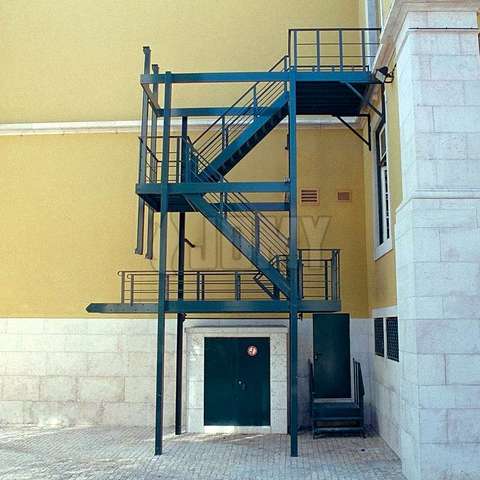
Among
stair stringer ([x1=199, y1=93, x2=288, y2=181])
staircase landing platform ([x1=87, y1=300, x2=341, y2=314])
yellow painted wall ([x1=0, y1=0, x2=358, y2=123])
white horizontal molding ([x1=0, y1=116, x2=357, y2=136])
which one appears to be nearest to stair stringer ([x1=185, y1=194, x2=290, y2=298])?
staircase landing platform ([x1=87, y1=300, x2=341, y2=314])

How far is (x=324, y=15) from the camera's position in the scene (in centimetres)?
1419

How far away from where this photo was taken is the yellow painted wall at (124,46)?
14.3 metres

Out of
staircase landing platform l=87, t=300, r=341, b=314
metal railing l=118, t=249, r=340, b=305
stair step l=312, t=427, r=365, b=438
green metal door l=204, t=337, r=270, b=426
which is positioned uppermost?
metal railing l=118, t=249, r=340, b=305

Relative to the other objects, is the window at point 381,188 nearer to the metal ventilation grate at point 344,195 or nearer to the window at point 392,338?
the metal ventilation grate at point 344,195

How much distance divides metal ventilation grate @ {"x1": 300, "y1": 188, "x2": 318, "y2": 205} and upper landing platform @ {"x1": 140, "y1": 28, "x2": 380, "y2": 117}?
5.98 feet

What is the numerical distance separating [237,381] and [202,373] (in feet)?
2.49

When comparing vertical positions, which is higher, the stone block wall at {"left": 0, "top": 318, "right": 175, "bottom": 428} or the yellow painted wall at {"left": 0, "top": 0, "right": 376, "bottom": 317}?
the yellow painted wall at {"left": 0, "top": 0, "right": 376, "bottom": 317}

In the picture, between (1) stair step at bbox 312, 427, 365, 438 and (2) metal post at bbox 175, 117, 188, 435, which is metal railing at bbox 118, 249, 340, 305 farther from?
(1) stair step at bbox 312, 427, 365, 438

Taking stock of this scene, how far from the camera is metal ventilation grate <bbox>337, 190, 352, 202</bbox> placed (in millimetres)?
13492

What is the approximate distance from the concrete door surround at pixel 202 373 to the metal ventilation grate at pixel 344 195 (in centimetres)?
345

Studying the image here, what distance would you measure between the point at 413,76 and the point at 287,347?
638 cm

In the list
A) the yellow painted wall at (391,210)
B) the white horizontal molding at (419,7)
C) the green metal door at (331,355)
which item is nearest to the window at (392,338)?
the yellow painted wall at (391,210)

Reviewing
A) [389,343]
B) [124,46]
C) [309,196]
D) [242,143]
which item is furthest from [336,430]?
[124,46]

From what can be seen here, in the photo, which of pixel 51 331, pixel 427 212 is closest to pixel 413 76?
pixel 427 212
